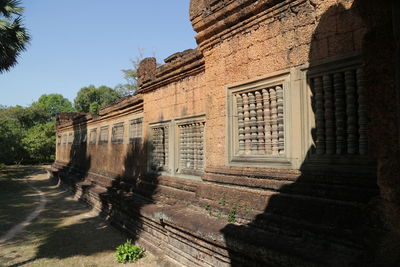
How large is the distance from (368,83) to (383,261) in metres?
1.24

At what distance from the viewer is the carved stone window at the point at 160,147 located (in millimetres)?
5840

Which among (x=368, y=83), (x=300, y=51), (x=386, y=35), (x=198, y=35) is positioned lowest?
(x=368, y=83)

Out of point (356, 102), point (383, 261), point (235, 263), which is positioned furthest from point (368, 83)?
point (235, 263)

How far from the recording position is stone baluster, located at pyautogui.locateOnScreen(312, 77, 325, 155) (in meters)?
2.81

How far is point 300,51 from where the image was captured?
295 centimetres

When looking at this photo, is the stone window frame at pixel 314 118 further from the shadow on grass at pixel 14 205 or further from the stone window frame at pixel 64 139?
the stone window frame at pixel 64 139

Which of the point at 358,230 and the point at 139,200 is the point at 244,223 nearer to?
the point at 358,230

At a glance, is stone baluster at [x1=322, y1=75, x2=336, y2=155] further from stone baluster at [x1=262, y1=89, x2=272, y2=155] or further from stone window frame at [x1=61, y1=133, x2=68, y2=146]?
stone window frame at [x1=61, y1=133, x2=68, y2=146]

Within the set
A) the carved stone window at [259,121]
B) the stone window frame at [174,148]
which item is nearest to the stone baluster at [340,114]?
the carved stone window at [259,121]

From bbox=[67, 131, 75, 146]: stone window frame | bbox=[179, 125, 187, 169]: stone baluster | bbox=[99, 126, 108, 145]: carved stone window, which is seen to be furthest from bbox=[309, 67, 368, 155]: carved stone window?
bbox=[67, 131, 75, 146]: stone window frame

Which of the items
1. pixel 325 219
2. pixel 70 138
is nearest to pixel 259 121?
pixel 325 219

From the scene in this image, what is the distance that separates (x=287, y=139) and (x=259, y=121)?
1.53ft

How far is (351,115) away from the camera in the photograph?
2.58 meters

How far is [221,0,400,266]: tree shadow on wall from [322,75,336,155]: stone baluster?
0.15m
